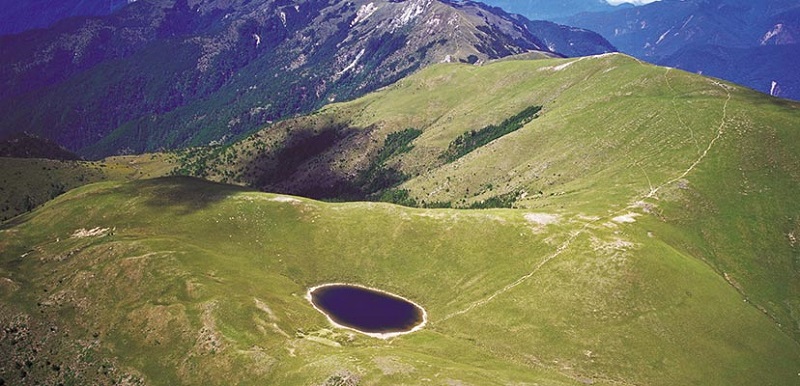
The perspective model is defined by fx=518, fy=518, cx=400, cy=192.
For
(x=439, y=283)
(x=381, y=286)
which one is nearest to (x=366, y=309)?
(x=381, y=286)

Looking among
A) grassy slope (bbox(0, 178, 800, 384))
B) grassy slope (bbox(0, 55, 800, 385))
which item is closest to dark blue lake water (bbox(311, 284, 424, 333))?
grassy slope (bbox(0, 55, 800, 385))

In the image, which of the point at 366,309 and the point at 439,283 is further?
the point at 439,283

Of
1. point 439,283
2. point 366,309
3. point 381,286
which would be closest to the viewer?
point 366,309

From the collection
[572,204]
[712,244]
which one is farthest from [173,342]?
[712,244]

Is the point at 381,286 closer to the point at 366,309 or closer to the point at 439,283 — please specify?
the point at 366,309

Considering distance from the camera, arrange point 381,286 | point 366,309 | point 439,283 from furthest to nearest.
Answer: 1. point 381,286
2. point 439,283
3. point 366,309

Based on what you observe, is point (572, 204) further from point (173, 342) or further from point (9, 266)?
point (9, 266)

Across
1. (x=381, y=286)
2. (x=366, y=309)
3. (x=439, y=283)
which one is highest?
(x=439, y=283)

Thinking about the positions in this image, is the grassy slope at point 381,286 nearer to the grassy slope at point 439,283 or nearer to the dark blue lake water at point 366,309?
the grassy slope at point 439,283
